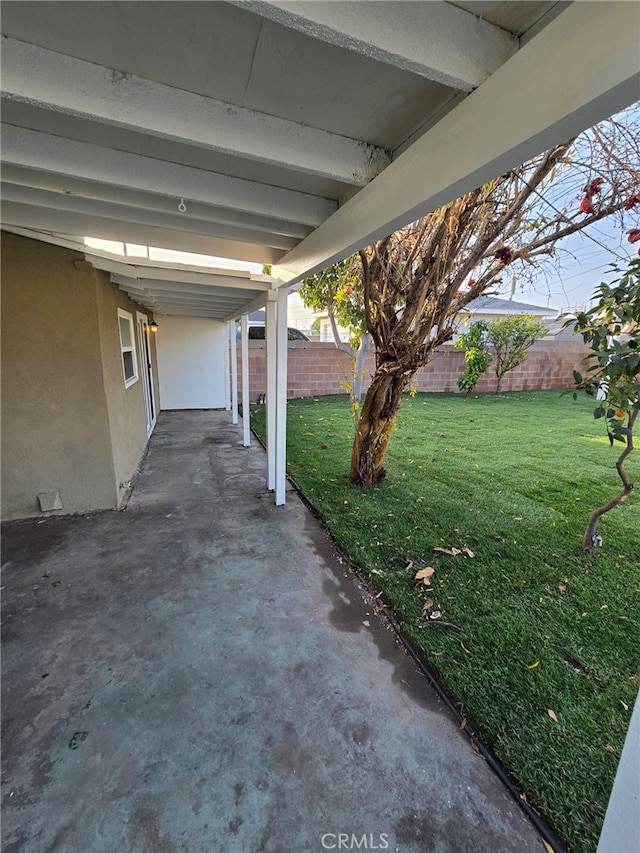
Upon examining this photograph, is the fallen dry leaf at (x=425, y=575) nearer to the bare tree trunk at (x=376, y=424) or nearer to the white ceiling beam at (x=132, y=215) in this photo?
the bare tree trunk at (x=376, y=424)

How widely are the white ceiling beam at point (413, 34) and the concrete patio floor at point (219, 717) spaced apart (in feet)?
8.93

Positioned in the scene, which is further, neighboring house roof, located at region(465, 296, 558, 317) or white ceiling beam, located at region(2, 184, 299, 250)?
neighboring house roof, located at region(465, 296, 558, 317)

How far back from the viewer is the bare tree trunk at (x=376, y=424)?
4141 millimetres

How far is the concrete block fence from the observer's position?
34.8ft

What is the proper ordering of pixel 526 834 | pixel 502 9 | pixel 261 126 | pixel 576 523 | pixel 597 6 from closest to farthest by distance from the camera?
pixel 597 6
pixel 502 9
pixel 526 834
pixel 261 126
pixel 576 523

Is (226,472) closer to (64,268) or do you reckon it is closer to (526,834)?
(64,268)

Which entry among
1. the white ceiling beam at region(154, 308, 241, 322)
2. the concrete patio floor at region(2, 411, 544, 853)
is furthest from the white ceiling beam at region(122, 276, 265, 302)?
the concrete patio floor at region(2, 411, 544, 853)

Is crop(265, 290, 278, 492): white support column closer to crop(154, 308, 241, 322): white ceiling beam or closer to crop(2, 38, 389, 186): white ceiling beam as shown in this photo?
crop(2, 38, 389, 186): white ceiling beam

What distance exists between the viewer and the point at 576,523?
12.8 feet

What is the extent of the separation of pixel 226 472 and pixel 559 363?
1335 cm

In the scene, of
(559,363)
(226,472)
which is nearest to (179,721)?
(226,472)
